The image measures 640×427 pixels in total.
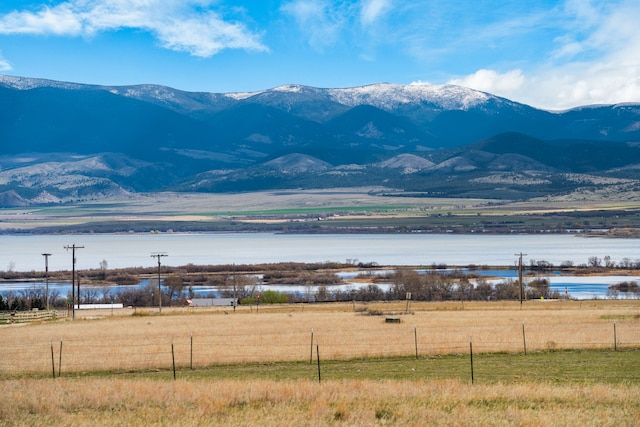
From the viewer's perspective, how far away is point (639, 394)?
18688mm

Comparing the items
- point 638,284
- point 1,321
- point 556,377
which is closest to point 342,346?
point 556,377

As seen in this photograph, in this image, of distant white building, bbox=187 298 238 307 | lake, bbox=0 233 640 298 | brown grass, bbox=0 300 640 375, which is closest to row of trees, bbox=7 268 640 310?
distant white building, bbox=187 298 238 307

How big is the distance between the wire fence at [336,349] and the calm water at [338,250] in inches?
2772

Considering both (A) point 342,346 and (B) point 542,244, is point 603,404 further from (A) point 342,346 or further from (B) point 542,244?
(B) point 542,244

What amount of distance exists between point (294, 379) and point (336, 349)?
7.43m

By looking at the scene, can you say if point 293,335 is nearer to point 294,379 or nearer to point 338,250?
point 294,379

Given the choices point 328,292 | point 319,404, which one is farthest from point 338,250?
point 319,404

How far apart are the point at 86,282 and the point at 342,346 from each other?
70.6 meters

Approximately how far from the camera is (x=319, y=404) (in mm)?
17844

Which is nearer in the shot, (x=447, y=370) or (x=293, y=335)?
(x=447, y=370)

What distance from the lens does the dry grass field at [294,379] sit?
56.1 feet

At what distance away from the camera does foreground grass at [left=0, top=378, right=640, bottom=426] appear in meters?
16.6

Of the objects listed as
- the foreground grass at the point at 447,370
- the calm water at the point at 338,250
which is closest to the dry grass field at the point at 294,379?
the foreground grass at the point at 447,370

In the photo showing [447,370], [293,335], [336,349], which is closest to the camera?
[447,370]
